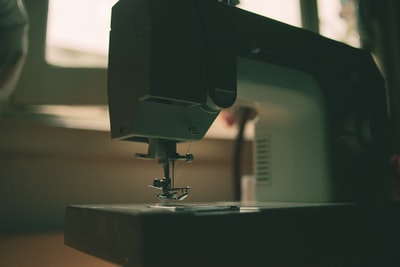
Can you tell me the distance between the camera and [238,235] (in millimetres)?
530

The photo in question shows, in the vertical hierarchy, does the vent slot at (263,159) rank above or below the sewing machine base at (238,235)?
above

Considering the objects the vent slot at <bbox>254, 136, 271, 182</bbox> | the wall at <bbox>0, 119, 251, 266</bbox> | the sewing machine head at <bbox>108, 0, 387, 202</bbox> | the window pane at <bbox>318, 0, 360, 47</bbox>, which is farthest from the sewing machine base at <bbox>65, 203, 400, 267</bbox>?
the window pane at <bbox>318, 0, 360, 47</bbox>

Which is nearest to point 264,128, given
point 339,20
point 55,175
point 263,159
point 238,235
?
point 263,159

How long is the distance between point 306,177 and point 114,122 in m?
0.46

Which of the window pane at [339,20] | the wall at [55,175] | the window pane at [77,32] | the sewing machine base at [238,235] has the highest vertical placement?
the window pane at [339,20]

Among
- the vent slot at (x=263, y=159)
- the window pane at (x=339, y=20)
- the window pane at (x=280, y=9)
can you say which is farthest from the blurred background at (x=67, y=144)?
the window pane at (x=280, y=9)

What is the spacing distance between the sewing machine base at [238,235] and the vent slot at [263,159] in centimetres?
30

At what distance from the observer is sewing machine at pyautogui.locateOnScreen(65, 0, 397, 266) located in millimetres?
518

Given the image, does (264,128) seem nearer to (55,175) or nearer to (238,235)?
(238,235)

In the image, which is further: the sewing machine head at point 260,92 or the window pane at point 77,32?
the window pane at point 77,32

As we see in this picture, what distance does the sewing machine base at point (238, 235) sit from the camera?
474mm

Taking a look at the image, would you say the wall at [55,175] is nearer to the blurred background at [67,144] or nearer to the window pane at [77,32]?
the blurred background at [67,144]

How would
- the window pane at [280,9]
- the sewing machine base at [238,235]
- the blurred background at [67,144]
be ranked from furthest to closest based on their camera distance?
the window pane at [280,9] → the blurred background at [67,144] → the sewing machine base at [238,235]

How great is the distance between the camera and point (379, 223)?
709mm
